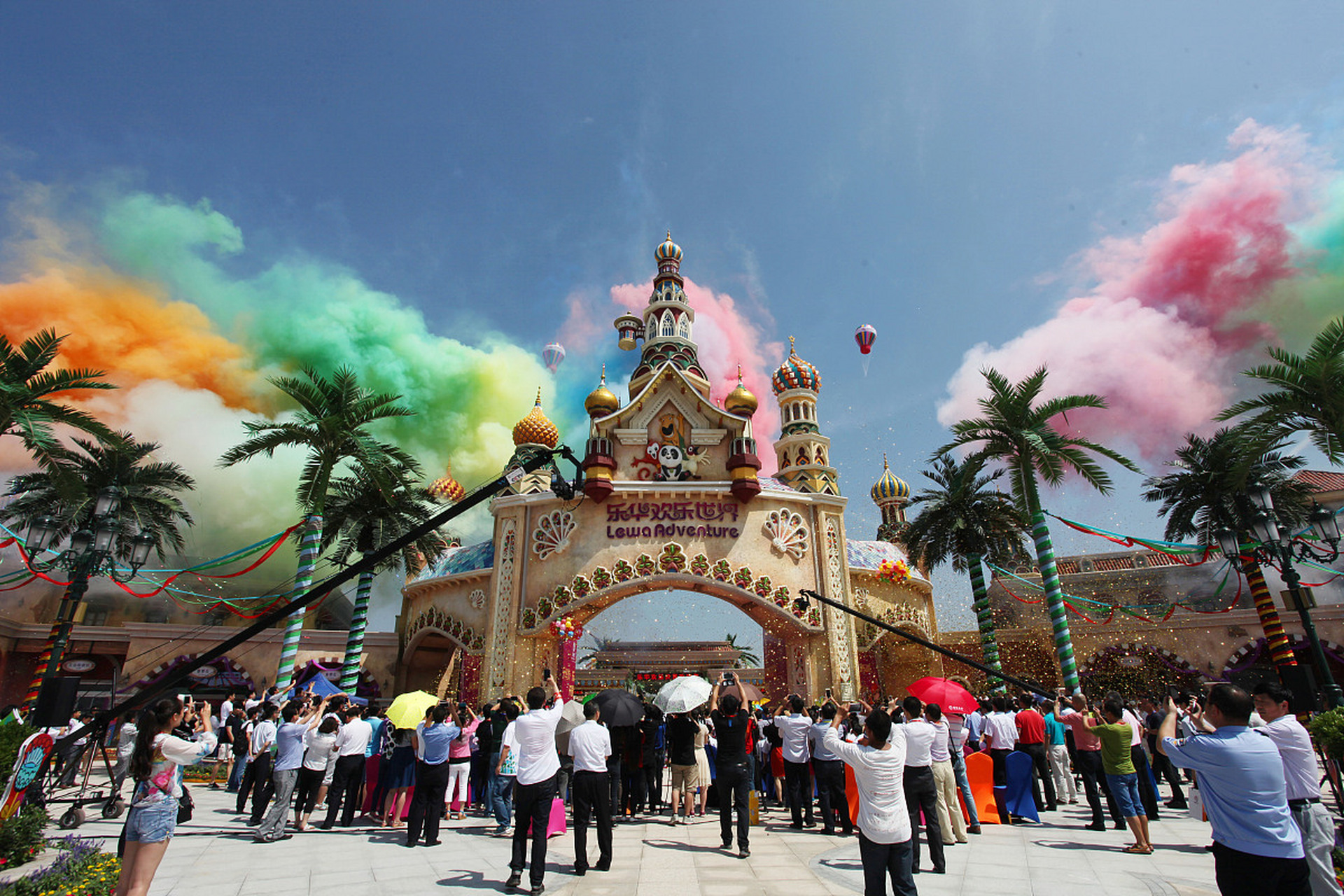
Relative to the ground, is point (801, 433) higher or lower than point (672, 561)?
higher

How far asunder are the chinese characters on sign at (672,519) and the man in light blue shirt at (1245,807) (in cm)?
2109

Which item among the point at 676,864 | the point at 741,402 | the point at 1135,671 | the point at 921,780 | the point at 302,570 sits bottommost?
the point at 676,864

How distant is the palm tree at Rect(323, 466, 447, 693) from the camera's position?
22344 mm

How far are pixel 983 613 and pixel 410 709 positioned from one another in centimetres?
2013

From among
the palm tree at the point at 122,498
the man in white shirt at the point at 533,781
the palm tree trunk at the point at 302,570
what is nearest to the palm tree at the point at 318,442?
the palm tree trunk at the point at 302,570

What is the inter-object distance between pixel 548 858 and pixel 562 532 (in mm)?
17222

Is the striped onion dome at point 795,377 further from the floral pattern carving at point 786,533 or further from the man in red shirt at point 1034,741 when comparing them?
the man in red shirt at point 1034,741

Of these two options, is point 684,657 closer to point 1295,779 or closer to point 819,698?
point 819,698

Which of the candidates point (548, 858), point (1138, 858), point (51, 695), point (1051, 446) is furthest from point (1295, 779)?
point (1051, 446)

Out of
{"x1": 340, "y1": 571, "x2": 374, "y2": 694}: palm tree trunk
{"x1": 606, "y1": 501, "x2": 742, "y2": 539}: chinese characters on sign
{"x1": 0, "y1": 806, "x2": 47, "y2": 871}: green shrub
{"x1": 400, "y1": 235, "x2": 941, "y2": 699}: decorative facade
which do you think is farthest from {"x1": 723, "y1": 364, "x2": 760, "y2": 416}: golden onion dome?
Result: {"x1": 0, "y1": 806, "x2": 47, "y2": 871}: green shrub

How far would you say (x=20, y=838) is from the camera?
7.80m

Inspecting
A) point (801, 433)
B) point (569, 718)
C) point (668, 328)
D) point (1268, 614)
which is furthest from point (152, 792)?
point (801, 433)

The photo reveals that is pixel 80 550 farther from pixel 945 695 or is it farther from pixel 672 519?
pixel 945 695

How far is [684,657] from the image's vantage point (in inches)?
1598
